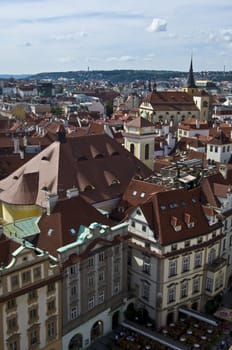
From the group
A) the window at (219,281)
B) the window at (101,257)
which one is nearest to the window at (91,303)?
the window at (101,257)

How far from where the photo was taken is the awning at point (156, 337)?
51.0m

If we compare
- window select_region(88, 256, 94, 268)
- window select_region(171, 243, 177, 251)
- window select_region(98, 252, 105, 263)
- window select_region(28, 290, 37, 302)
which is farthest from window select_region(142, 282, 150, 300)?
window select_region(28, 290, 37, 302)

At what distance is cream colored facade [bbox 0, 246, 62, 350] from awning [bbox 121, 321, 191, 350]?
1020cm

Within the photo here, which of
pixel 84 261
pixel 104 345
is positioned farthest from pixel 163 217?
pixel 104 345

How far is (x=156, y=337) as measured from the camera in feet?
172

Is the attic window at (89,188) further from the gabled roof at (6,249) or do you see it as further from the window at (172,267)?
the gabled roof at (6,249)

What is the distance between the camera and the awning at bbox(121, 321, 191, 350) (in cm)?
5098

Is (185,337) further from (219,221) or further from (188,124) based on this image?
(188,124)

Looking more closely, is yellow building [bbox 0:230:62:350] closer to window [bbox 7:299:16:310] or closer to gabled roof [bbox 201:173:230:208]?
window [bbox 7:299:16:310]

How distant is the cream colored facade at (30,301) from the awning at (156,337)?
33.4 feet

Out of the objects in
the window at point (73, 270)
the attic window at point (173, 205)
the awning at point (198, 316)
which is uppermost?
the attic window at point (173, 205)

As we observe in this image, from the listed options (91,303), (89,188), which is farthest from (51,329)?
(89,188)

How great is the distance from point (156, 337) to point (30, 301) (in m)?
16.1

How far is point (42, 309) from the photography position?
1801 inches
